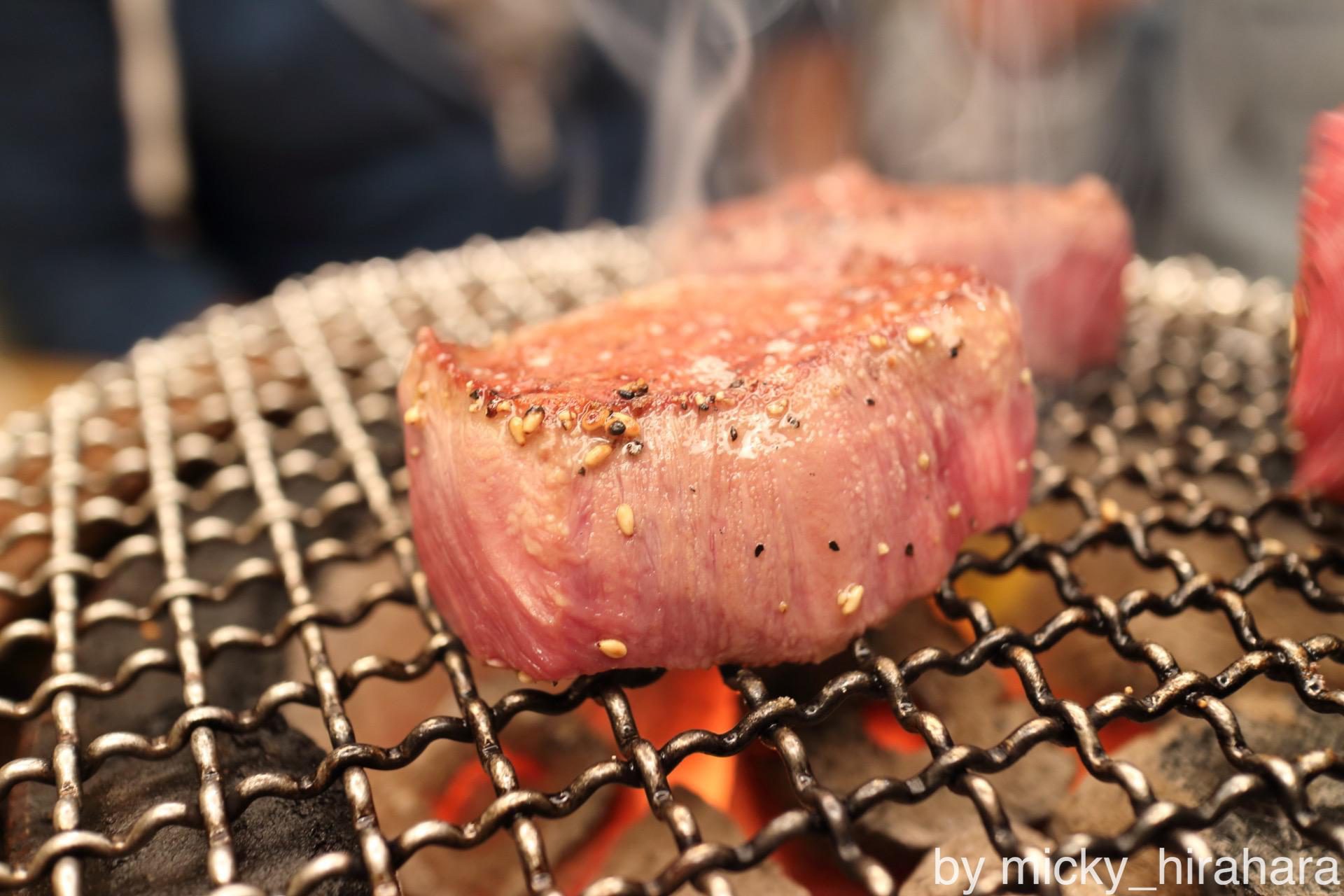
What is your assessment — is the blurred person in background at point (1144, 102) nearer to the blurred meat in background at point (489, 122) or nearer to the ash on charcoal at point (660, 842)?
the blurred meat in background at point (489, 122)

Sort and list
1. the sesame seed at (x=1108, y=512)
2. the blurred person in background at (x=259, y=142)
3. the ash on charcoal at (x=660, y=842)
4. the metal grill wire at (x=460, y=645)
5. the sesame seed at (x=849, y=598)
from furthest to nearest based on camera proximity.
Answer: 1. the blurred person in background at (x=259, y=142)
2. the sesame seed at (x=1108, y=512)
3. the ash on charcoal at (x=660, y=842)
4. the sesame seed at (x=849, y=598)
5. the metal grill wire at (x=460, y=645)

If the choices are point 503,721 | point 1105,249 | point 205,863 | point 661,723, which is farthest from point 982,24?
point 205,863

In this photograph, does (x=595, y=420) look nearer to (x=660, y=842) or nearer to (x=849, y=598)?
(x=849, y=598)

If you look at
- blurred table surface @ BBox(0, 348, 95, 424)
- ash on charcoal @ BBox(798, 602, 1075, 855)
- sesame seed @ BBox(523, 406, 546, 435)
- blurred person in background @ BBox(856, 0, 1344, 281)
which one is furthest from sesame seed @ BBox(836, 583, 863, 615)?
blurred table surface @ BBox(0, 348, 95, 424)

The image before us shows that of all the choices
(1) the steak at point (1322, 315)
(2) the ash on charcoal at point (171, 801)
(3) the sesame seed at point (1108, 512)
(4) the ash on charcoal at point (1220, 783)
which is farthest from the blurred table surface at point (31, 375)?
(1) the steak at point (1322, 315)

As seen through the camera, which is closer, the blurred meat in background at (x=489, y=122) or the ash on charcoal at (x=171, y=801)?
the ash on charcoal at (x=171, y=801)

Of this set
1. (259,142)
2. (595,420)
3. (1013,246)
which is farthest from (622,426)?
(259,142)

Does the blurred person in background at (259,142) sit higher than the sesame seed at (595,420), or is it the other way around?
the blurred person in background at (259,142)
